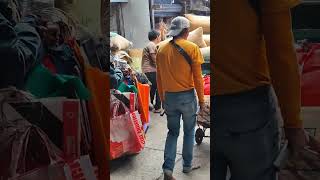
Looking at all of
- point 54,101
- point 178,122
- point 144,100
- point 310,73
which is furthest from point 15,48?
point 310,73

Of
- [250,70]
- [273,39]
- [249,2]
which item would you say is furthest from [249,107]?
[249,2]

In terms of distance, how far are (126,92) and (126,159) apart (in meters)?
0.29

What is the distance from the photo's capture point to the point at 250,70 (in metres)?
1.33

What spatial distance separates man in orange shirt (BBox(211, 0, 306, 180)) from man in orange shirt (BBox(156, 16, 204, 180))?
0.32ft

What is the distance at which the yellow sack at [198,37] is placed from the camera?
1402mm

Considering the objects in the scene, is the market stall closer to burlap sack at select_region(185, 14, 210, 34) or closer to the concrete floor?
the concrete floor

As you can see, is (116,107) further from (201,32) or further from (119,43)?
(201,32)

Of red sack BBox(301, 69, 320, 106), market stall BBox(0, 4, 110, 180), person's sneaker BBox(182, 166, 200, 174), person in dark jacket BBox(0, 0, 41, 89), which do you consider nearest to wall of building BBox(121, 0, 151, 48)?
market stall BBox(0, 4, 110, 180)

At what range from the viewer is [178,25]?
1426mm

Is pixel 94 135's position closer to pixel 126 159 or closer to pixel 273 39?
pixel 126 159

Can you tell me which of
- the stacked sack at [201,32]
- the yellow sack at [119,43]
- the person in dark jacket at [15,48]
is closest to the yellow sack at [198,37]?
the stacked sack at [201,32]

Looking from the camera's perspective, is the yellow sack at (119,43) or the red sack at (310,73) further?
the yellow sack at (119,43)

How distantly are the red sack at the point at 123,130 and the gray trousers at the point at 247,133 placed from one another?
1.20 feet

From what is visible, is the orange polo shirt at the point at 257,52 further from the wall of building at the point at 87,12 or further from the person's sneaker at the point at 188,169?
the wall of building at the point at 87,12
